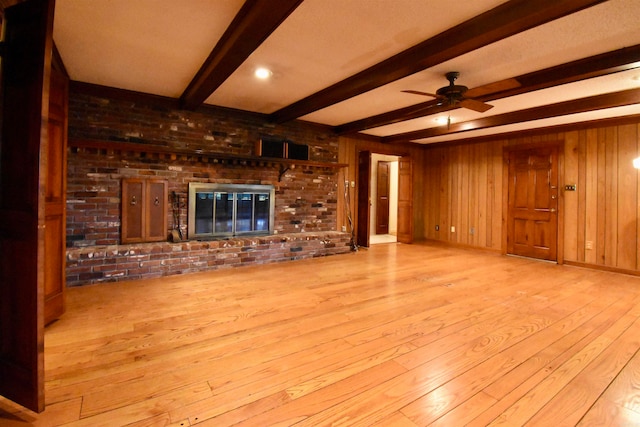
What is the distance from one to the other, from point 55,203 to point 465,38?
11.1ft

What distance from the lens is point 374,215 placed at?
26.7 ft

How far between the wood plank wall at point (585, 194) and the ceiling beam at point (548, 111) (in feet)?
3.63

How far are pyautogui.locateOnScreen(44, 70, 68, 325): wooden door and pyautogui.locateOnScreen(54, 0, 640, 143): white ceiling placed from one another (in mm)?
616

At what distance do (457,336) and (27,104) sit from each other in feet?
9.46

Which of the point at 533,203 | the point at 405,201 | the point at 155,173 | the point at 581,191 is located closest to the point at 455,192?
the point at 405,201

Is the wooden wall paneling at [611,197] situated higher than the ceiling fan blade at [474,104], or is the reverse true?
the ceiling fan blade at [474,104]

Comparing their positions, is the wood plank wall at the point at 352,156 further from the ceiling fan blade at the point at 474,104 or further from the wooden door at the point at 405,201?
the ceiling fan blade at the point at 474,104

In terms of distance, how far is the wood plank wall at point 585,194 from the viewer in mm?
4391

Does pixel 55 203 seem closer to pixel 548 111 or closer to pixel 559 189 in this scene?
pixel 548 111

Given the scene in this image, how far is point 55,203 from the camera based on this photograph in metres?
2.41

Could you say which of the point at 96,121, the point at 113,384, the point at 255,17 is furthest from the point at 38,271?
the point at 96,121

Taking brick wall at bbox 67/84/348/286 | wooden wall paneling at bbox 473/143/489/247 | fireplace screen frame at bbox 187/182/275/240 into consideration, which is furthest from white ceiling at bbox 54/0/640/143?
wooden wall paneling at bbox 473/143/489/247

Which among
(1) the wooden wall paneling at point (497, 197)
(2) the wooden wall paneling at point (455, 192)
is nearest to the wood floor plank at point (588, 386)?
(1) the wooden wall paneling at point (497, 197)

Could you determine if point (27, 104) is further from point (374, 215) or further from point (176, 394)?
point (374, 215)
